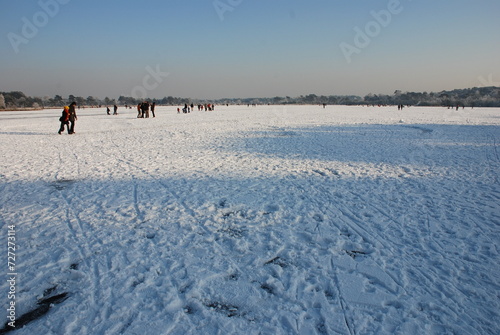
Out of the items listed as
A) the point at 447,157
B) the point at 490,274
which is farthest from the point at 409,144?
the point at 490,274

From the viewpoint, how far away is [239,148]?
12.6m

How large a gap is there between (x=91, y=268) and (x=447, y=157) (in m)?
12.4

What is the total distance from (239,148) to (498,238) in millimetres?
9519

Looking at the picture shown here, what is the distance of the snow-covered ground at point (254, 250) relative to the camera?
9.61 ft

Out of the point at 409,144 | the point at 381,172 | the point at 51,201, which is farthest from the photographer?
the point at 409,144

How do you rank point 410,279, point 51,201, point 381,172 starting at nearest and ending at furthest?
point 410,279 → point 51,201 → point 381,172

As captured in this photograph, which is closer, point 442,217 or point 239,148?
point 442,217

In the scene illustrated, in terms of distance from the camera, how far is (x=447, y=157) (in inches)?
426

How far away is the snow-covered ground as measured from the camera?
2.93 metres

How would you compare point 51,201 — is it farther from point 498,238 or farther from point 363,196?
point 498,238

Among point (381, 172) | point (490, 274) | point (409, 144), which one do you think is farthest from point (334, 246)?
point (409, 144)

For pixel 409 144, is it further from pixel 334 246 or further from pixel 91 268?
pixel 91 268

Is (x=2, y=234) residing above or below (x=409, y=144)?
below

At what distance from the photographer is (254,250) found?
13.7ft
